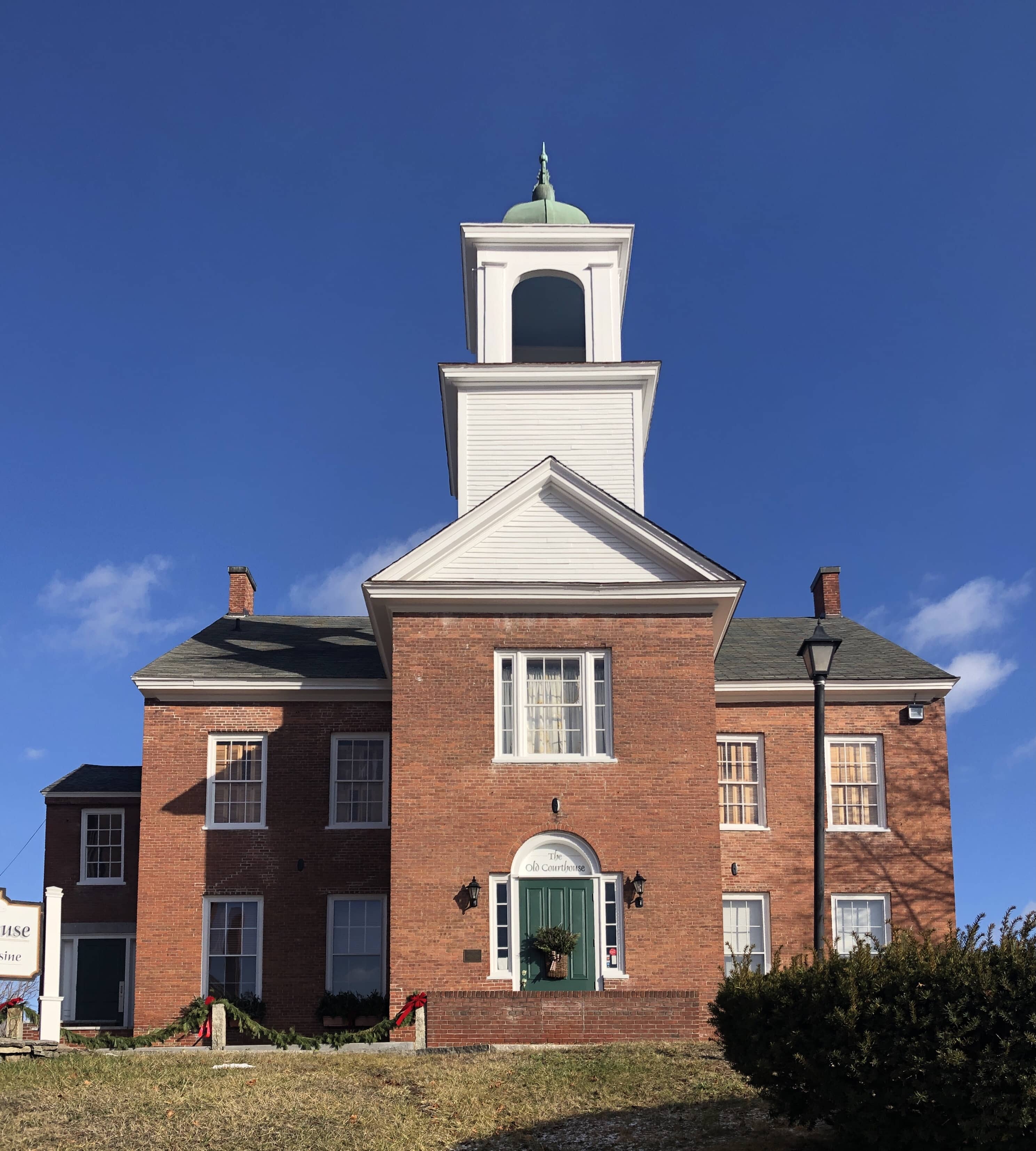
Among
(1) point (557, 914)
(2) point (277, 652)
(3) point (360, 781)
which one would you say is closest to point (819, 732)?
(1) point (557, 914)

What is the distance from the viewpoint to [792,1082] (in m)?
A: 11.8

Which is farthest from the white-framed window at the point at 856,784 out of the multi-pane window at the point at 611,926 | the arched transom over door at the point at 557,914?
the arched transom over door at the point at 557,914

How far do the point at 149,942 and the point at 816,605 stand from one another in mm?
17103

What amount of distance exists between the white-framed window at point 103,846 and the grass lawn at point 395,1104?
10395mm

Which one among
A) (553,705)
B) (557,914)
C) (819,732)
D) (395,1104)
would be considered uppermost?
(553,705)

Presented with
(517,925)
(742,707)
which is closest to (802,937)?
(742,707)

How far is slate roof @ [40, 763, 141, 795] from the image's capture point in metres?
28.8

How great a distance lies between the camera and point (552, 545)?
946 inches

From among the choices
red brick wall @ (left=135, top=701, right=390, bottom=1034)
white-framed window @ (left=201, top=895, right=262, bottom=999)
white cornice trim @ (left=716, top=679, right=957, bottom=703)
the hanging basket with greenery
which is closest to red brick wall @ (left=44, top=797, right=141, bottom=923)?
red brick wall @ (left=135, top=701, right=390, bottom=1034)

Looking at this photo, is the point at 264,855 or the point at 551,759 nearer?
the point at 551,759

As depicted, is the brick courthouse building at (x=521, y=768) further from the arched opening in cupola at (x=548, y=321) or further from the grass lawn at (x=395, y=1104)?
the grass lawn at (x=395, y=1104)

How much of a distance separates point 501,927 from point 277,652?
360 inches

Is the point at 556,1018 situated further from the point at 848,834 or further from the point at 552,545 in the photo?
the point at 848,834

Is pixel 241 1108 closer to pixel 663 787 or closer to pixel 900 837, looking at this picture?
pixel 663 787
